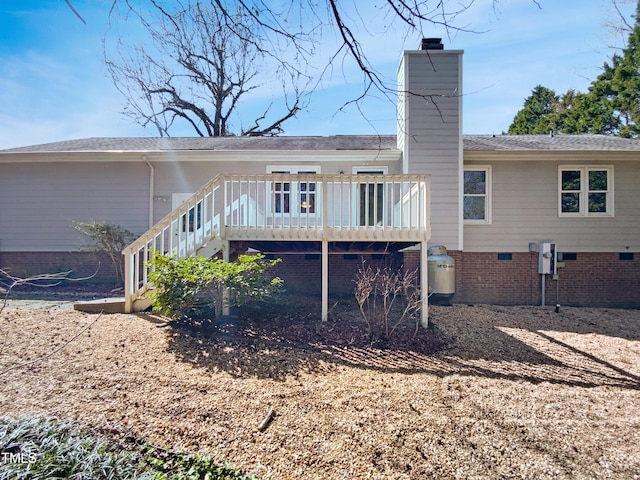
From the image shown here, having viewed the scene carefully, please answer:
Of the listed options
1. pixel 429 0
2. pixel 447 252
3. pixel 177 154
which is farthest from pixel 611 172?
pixel 177 154

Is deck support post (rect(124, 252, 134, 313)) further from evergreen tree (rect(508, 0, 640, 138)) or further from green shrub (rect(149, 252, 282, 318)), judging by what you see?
evergreen tree (rect(508, 0, 640, 138))

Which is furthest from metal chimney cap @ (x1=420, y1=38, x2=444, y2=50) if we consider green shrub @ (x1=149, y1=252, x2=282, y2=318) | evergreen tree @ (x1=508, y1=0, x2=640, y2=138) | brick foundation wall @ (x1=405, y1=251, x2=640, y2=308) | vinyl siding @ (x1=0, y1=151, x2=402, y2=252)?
evergreen tree @ (x1=508, y1=0, x2=640, y2=138)

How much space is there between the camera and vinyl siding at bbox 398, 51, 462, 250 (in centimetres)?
833

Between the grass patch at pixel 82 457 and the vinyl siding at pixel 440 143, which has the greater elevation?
the vinyl siding at pixel 440 143

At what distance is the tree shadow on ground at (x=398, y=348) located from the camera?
4.19 metres

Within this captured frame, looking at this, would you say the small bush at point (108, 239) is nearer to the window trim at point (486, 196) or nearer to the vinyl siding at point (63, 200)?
the vinyl siding at point (63, 200)

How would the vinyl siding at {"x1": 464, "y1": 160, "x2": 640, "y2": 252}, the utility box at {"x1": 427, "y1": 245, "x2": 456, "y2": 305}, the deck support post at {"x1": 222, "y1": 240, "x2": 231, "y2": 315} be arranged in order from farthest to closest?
the vinyl siding at {"x1": 464, "y1": 160, "x2": 640, "y2": 252}, the utility box at {"x1": 427, "y1": 245, "x2": 456, "y2": 305}, the deck support post at {"x1": 222, "y1": 240, "x2": 231, "y2": 315}

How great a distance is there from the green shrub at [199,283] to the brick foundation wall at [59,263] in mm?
5229

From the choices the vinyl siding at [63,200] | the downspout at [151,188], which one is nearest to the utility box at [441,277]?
the downspout at [151,188]

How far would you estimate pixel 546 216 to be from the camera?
28.7 ft

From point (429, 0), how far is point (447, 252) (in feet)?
21.1

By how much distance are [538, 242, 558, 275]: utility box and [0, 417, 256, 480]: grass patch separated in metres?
8.64

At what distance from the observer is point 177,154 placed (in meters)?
8.98

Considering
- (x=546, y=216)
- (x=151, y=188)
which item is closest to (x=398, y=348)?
(x=546, y=216)
